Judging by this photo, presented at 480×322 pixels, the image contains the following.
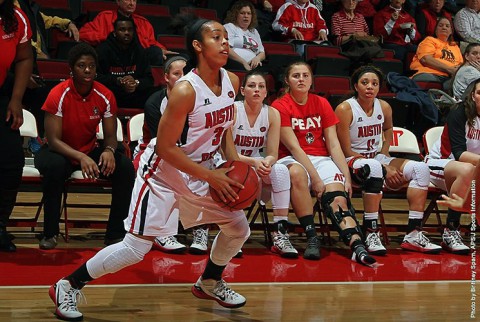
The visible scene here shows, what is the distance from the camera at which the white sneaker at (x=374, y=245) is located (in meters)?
5.36

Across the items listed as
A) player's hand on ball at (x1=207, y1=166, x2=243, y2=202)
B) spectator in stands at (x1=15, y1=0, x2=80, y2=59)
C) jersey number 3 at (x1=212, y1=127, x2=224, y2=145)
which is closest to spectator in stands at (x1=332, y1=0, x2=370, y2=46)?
spectator in stands at (x1=15, y1=0, x2=80, y2=59)

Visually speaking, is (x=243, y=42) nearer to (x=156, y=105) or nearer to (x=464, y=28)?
(x=156, y=105)

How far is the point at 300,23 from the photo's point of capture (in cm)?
914

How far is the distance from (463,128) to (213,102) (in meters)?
2.85

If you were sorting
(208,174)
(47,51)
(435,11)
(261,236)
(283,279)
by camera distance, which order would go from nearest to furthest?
(208,174) → (283,279) → (261,236) → (47,51) → (435,11)

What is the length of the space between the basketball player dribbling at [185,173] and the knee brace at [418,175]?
2279 millimetres

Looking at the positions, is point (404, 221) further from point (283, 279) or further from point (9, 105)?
point (9, 105)

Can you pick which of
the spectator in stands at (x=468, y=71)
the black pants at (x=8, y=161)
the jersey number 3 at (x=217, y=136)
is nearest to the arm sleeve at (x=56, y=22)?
the black pants at (x=8, y=161)

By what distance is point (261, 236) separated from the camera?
6059mm

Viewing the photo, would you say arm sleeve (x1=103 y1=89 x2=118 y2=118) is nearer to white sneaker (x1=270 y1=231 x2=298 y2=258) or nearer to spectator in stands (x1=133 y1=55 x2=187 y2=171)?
spectator in stands (x1=133 y1=55 x2=187 y2=171)

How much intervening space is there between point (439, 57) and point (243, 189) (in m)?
6.14

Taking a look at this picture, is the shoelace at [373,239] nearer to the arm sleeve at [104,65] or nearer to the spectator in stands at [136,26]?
the arm sleeve at [104,65]

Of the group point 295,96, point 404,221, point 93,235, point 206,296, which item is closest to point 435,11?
point 404,221

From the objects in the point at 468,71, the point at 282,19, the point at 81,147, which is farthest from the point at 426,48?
the point at 81,147
